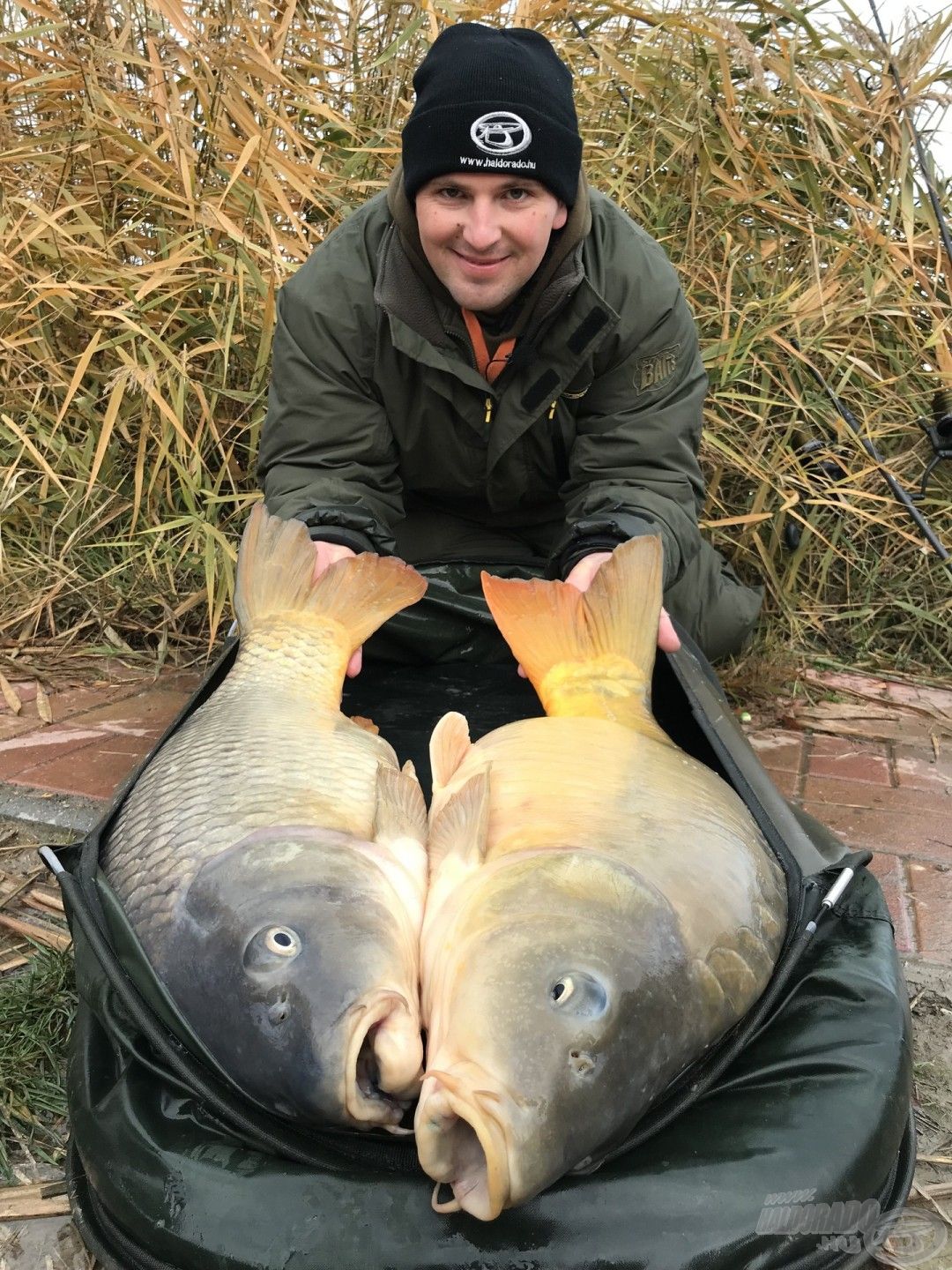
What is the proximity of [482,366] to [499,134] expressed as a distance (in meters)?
0.46

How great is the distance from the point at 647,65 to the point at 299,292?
6.02 ft

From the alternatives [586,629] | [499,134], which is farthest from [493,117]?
[586,629]

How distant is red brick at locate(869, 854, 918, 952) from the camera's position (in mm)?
1870

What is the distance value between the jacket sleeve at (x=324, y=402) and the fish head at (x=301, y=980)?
1211mm

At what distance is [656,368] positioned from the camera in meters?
2.47

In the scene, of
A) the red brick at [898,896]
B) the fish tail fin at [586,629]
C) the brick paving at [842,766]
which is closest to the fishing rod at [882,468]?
the brick paving at [842,766]

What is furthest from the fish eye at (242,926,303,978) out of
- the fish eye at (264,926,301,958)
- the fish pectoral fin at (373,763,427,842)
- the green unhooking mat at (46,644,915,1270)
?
the fish pectoral fin at (373,763,427,842)

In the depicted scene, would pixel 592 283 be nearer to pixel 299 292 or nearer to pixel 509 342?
pixel 509 342

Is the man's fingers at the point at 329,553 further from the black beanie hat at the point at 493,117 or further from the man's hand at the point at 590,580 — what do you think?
the black beanie hat at the point at 493,117

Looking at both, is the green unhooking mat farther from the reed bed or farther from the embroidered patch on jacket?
the reed bed

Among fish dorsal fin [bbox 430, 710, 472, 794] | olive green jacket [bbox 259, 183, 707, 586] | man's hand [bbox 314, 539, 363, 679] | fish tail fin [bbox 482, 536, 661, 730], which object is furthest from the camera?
olive green jacket [bbox 259, 183, 707, 586]

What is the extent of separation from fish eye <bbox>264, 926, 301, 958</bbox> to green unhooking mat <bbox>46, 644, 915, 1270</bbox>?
15 cm

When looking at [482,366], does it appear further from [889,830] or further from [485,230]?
[889,830]

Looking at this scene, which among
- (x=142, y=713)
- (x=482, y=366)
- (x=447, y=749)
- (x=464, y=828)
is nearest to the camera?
(x=464, y=828)
